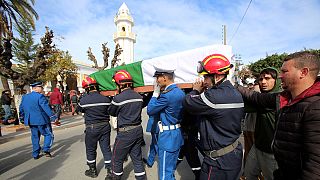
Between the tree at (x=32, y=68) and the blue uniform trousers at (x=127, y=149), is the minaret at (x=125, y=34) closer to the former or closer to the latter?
the tree at (x=32, y=68)

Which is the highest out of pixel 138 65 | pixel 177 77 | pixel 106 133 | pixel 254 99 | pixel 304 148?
pixel 138 65

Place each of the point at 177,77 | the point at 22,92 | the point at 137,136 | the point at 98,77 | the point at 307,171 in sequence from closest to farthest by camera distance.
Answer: the point at 307,171, the point at 137,136, the point at 177,77, the point at 98,77, the point at 22,92

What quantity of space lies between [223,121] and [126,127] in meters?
1.81

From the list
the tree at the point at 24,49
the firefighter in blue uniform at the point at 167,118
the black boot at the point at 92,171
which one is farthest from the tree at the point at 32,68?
the tree at the point at 24,49

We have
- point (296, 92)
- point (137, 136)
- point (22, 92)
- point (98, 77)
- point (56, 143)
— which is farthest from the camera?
point (22, 92)

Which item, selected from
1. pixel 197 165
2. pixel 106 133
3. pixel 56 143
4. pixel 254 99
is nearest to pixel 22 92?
pixel 56 143

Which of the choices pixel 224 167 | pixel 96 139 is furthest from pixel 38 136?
pixel 224 167

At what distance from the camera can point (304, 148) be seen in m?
1.38

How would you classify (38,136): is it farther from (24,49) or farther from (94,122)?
(24,49)

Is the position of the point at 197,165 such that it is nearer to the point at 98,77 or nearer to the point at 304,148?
the point at 304,148

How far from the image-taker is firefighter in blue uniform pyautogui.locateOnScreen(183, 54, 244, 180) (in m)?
2.15

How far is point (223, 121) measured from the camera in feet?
7.08

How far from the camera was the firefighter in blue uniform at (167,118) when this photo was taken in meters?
3.01

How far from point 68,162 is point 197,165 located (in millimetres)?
3141
